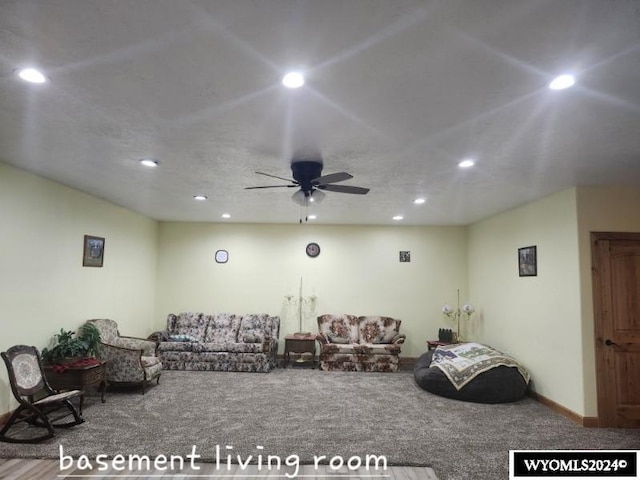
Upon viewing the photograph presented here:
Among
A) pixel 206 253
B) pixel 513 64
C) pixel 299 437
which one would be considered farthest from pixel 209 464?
pixel 206 253

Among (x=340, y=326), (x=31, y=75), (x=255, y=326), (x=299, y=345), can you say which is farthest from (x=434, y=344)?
(x=31, y=75)

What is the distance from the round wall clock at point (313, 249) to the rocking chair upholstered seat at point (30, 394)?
4.69 metres

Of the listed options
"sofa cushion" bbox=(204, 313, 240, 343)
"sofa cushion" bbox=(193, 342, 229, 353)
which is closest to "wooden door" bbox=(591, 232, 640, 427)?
"sofa cushion" bbox=(193, 342, 229, 353)

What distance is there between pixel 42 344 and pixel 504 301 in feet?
21.3

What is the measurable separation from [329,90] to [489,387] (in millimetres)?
4447

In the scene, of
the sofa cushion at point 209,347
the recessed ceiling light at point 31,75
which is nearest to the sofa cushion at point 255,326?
the sofa cushion at point 209,347

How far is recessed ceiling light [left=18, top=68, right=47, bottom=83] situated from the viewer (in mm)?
2170

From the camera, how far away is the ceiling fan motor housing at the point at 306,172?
3715mm

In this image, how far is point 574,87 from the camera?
226 centimetres

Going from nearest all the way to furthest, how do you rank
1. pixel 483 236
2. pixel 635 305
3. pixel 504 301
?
1. pixel 635 305
2. pixel 504 301
3. pixel 483 236

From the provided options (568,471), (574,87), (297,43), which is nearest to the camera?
(297,43)

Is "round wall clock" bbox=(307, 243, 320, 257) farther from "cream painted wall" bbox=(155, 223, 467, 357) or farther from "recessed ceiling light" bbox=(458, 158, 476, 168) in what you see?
"recessed ceiling light" bbox=(458, 158, 476, 168)

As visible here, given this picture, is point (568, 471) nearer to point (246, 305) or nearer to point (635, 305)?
point (635, 305)

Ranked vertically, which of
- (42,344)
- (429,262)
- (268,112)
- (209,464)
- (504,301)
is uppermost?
(268,112)
